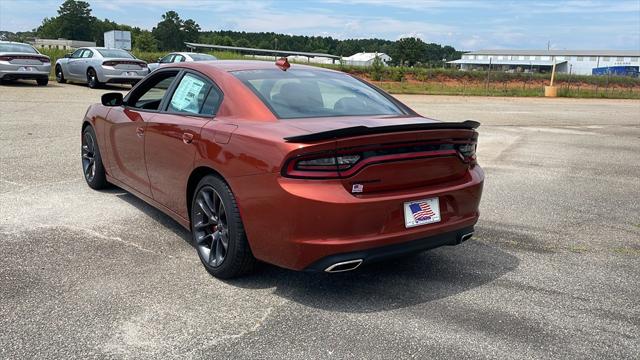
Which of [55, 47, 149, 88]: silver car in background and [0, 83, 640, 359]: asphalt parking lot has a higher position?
[55, 47, 149, 88]: silver car in background

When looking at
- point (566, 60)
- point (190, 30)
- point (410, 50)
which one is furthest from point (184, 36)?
point (566, 60)

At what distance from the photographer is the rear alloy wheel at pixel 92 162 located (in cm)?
621

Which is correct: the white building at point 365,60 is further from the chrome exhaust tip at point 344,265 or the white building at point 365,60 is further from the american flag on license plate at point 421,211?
the chrome exhaust tip at point 344,265

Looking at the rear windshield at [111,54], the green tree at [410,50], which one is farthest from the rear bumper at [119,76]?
the green tree at [410,50]

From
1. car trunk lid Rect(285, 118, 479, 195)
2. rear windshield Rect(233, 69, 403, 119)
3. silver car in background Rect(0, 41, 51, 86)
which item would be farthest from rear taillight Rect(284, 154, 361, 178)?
silver car in background Rect(0, 41, 51, 86)

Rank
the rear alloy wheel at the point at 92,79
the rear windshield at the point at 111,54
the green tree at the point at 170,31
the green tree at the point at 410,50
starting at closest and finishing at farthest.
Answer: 1. the rear windshield at the point at 111,54
2. the rear alloy wheel at the point at 92,79
3. the green tree at the point at 410,50
4. the green tree at the point at 170,31

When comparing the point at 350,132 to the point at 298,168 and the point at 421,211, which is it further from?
the point at 421,211

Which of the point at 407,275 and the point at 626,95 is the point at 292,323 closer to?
the point at 407,275

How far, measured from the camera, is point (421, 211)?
12.0ft

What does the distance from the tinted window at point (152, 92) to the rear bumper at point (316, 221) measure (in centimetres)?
174

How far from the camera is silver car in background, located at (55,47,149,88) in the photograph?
19.6 m

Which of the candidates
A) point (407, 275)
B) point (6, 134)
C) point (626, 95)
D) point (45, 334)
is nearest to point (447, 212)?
point (407, 275)

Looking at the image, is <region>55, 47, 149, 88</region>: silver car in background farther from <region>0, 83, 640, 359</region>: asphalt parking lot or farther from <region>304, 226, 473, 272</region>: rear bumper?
<region>304, 226, 473, 272</region>: rear bumper

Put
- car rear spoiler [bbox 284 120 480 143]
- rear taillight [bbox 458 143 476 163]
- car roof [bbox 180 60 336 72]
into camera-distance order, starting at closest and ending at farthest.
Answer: car rear spoiler [bbox 284 120 480 143]
rear taillight [bbox 458 143 476 163]
car roof [bbox 180 60 336 72]
